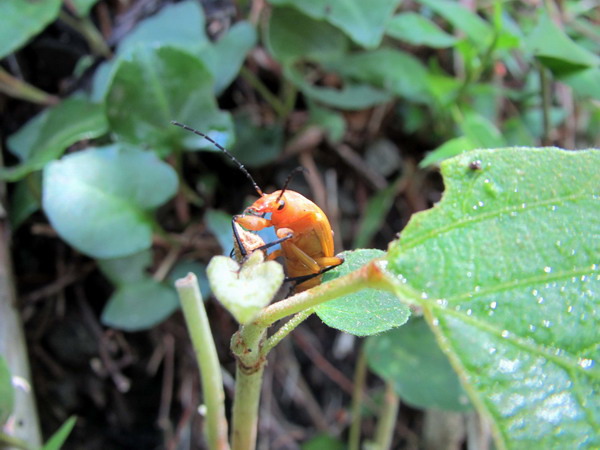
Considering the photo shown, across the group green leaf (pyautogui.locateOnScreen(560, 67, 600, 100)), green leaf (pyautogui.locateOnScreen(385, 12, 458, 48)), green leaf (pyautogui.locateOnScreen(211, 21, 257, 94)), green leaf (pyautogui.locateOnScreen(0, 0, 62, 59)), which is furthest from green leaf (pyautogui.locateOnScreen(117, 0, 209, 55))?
green leaf (pyautogui.locateOnScreen(560, 67, 600, 100))

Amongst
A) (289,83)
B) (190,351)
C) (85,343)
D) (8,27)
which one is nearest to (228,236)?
(190,351)

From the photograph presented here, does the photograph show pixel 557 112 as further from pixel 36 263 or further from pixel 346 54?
pixel 36 263

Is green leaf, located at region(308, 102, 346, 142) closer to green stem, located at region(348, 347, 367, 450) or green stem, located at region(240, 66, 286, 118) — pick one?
green stem, located at region(240, 66, 286, 118)

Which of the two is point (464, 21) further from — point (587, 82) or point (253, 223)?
point (253, 223)

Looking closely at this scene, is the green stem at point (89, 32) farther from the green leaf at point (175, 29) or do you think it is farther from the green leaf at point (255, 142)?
the green leaf at point (255, 142)

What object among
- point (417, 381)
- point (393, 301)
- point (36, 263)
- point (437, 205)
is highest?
point (437, 205)

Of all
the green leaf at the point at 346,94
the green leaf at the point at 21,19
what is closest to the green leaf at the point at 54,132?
the green leaf at the point at 21,19

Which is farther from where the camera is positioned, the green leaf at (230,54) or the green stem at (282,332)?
the green leaf at (230,54)
